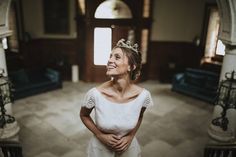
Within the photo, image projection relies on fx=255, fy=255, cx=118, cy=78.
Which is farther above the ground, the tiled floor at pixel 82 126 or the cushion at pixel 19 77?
the cushion at pixel 19 77

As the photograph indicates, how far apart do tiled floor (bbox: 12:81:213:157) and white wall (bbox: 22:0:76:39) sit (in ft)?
6.17

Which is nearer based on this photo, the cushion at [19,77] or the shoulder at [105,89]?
the shoulder at [105,89]

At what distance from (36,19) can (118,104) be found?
21.8 ft

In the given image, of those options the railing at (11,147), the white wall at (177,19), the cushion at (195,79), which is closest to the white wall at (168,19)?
the white wall at (177,19)

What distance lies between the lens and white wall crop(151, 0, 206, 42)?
25.6 feet

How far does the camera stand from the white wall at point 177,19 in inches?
307

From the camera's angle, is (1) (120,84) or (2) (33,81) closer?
(1) (120,84)

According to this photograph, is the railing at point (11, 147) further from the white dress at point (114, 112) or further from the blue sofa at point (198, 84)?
the blue sofa at point (198, 84)

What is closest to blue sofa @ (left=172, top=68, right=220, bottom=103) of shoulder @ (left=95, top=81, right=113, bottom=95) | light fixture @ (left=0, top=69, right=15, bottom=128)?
light fixture @ (left=0, top=69, right=15, bottom=128)

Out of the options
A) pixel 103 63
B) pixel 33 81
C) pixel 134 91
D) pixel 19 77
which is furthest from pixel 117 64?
pixel 33 81

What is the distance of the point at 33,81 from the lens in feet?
23.1

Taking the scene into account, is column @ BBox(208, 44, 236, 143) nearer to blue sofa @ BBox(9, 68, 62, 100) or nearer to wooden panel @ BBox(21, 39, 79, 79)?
blue sofa @ BBox(9, 68, 62, 100)

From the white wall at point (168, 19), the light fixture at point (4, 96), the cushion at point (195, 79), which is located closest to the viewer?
the light fixture at point (4, 96)

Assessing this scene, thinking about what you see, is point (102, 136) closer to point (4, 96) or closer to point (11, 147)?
point (11, 147)
